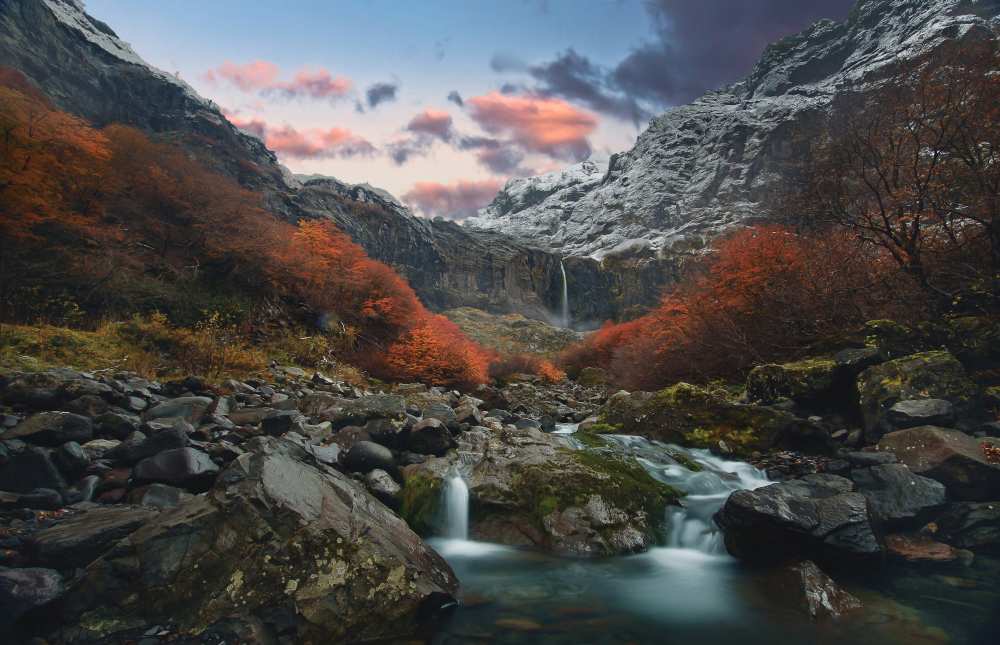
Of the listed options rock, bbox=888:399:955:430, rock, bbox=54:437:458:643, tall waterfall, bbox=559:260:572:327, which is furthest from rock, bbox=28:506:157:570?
tall waterfall, bbox=559:260:572:327

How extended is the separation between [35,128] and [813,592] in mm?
25607

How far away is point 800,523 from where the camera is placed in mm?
5547

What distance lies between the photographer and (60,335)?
42.7ft

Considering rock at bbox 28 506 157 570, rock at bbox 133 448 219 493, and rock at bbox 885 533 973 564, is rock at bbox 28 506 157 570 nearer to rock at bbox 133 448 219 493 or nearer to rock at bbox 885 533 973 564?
rock at bbox 133 448 219 493

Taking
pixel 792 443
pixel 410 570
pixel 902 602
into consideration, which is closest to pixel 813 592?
pixel 902 602

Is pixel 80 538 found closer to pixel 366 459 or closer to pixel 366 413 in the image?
pixel 366 459

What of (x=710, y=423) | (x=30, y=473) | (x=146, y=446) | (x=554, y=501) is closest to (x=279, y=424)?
(x=146, y=446)

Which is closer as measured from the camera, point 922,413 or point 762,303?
point 922,413

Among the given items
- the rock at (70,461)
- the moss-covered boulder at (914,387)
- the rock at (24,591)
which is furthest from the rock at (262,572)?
the moss-covered boulder at (914,387)

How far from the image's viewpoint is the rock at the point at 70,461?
5.70m

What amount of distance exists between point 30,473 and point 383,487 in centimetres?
397

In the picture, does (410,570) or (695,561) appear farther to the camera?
(695,561)

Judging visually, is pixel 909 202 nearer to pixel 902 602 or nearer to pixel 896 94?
pixel 896 94

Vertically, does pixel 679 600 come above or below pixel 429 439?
below
